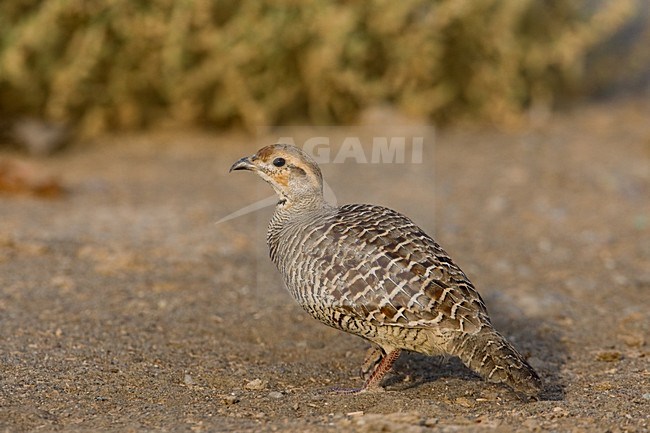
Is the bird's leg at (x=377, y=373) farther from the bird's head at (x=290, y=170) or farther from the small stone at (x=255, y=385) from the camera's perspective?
the bird's head at (x=290, y=170)

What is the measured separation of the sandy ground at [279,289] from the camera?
4.70 metres

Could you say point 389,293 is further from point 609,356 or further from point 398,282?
point 609,356

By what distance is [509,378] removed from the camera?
14.8 ft

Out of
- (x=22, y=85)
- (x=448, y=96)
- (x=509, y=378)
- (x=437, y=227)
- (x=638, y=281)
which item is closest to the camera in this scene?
(x=509, y=378)

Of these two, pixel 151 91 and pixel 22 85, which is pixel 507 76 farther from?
pixel 22 85

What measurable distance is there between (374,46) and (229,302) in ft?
17.9

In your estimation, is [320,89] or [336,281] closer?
[336,281]

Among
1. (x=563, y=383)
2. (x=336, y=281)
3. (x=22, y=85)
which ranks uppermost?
(x=22, y=85)

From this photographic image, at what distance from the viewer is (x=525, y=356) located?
18.6 feet

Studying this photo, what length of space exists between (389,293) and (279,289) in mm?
2432

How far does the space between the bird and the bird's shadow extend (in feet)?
0.88

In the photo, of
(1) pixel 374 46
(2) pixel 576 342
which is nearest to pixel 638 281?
(2) pixel 576 342

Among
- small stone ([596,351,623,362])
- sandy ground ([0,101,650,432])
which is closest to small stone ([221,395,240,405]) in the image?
sandy ground ([0,101,650,432])

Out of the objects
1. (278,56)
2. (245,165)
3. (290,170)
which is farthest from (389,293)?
(278,56)
